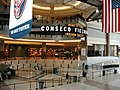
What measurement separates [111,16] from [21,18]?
5.37 m

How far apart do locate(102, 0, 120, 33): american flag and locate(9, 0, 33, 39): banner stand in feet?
16.4

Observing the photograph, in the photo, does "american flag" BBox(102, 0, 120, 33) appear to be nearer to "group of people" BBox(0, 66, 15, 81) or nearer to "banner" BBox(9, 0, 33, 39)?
"banner" BBox(9, 0, 33, 39)

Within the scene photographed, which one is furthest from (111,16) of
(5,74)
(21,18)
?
(5,74)

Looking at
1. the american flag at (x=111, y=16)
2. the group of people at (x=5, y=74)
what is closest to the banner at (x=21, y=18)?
the american flag at (x=111, y=16)

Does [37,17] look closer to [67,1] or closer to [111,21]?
[67,1]

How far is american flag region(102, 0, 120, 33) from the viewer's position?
822cm

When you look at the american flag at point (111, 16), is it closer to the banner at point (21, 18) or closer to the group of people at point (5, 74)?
the banner at point (21, 18)

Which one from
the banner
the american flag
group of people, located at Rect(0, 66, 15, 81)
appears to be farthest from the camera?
group of people, located at Rect(0, 66, 15, 81)

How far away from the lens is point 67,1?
22.3 m

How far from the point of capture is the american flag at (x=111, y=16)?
27.0ft

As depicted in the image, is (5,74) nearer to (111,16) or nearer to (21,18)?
(111,16)

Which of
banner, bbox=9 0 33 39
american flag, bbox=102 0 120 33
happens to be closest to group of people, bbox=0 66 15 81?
american flag, bbox=102 0 120 33

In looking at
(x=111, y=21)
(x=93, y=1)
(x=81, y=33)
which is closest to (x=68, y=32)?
(x=81, y=33)

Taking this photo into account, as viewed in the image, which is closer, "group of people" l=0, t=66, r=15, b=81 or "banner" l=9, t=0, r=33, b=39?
"banner" l=9, t=0, r=33, b=39
